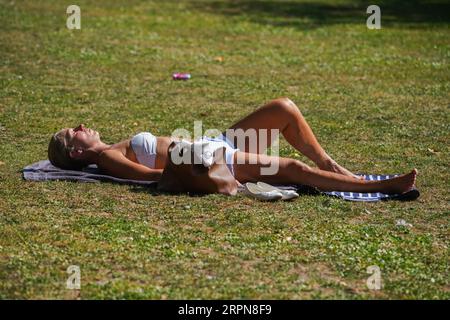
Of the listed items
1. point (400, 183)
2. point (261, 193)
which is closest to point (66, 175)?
point (261, 193)

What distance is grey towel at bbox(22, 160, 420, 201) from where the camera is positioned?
7688mm

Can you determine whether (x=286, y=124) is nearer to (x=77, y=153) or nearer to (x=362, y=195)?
(x=362, y=195)

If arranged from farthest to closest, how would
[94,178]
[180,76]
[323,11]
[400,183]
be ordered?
1. [323,11]
2. [180,76]
3. [94,178]
4. [400,183]

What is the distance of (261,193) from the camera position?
7535mm

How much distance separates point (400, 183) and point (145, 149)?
2.33 m

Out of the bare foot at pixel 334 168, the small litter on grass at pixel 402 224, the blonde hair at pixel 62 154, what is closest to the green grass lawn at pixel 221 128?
the small litter on grass at pixel 402 224

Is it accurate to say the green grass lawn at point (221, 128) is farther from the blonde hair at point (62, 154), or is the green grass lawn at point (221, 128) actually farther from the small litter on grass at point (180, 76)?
the blonde hair at point (62, 154)

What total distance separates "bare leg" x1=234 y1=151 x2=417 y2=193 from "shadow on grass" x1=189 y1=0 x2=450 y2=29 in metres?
10.9

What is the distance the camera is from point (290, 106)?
8.18 metres

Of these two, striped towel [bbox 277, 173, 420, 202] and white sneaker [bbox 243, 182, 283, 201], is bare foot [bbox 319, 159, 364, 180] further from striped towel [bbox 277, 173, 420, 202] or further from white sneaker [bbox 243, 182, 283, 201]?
white sneaker [bbox 243, 182, 283, 201]

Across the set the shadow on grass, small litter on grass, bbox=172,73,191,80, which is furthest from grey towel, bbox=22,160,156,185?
the shadow on grass

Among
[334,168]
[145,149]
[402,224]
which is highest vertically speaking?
[145,149]

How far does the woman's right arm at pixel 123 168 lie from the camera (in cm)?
793
